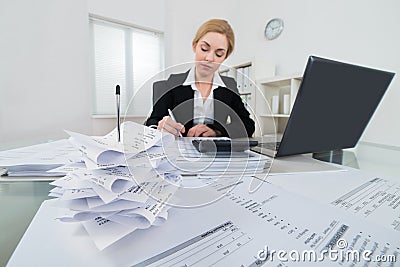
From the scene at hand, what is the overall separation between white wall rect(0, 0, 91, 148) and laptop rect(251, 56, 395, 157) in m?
1.53

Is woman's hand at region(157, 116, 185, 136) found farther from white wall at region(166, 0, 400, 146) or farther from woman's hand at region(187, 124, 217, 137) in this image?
white wall at region(166, 0, 400, 146)

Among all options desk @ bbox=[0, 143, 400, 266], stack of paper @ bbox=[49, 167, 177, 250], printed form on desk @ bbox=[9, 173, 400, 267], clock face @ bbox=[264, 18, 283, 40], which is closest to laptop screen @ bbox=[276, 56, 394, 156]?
printed form on desk @ bbox=[9, 173, 400, 267]

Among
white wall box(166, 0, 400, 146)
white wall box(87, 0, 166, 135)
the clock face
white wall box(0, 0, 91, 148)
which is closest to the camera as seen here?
white wall box(166, 0, 400, 146)

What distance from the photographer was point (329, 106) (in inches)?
20.2

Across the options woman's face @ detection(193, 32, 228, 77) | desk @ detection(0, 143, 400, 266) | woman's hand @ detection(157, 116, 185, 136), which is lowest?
desk @ detection(0, 143, 400, 266)

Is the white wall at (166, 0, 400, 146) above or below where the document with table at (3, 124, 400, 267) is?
above

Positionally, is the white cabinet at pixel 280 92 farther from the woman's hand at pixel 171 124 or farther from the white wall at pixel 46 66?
the white wall at pixel 46 66

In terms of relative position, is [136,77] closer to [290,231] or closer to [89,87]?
[89,87]

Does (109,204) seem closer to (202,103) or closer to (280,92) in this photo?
(202,103)

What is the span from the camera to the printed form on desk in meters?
0.18

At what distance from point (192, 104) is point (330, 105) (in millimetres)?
424

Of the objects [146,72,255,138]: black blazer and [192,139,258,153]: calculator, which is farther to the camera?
[146,72,255,138]: black blazer

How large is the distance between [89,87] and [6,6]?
29.4 inches

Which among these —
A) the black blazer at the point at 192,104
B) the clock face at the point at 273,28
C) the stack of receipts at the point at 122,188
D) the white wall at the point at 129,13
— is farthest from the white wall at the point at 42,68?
the clock face at the point at 273,28
